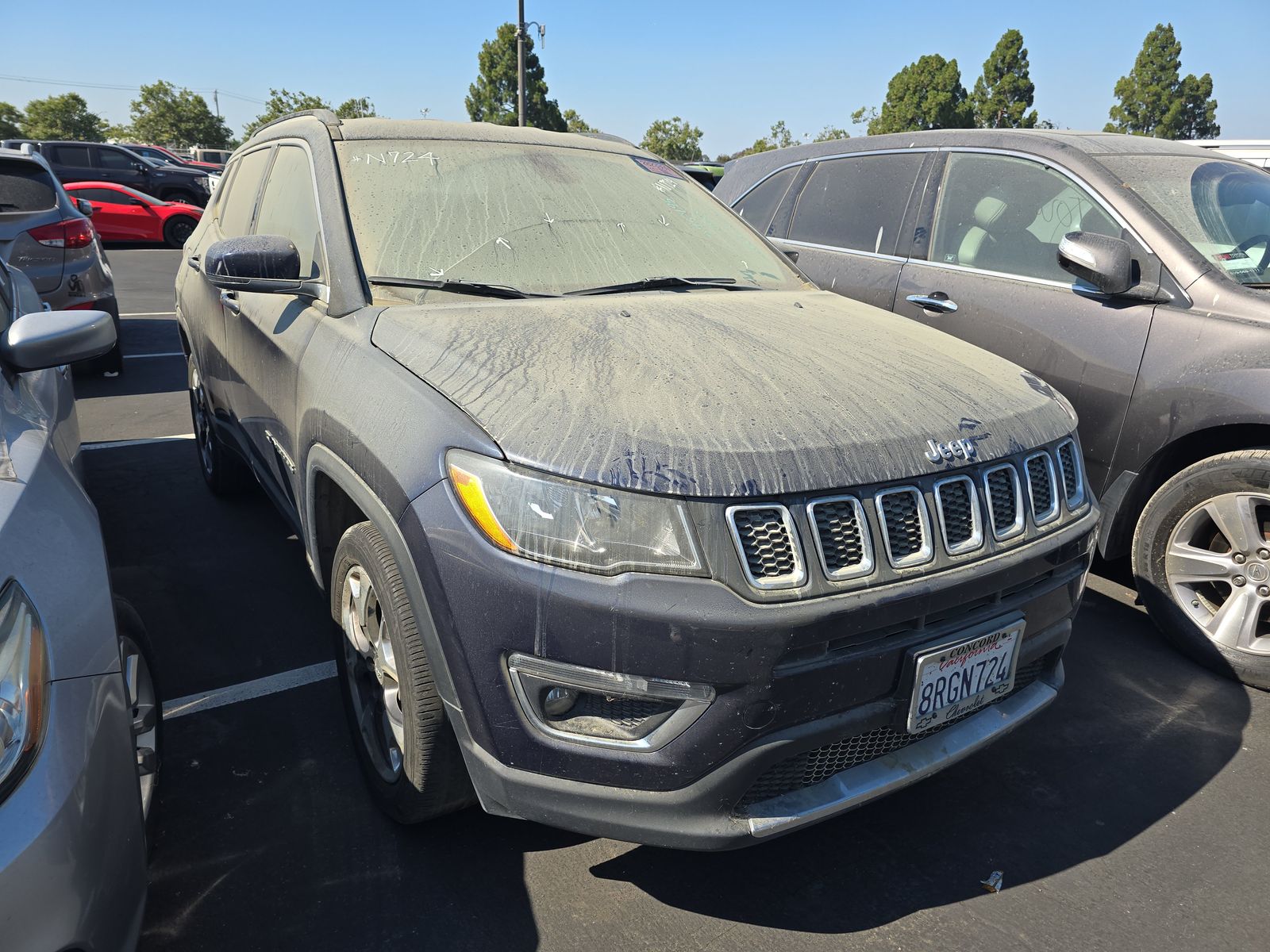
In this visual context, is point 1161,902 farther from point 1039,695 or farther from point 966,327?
point 966,327

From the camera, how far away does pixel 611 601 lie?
5.41 feet

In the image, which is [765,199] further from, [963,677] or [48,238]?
[48,238]

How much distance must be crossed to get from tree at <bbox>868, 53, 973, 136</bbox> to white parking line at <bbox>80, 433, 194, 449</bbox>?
45934mm

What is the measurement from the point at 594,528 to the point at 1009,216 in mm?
3046

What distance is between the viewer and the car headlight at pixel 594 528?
1.68m

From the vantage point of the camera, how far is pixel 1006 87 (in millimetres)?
47812

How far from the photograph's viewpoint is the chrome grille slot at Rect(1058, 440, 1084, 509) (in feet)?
7.39

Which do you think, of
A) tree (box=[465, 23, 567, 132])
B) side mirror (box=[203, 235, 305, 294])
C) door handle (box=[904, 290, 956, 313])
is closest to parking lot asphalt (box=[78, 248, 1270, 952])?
side mirror (box=[203, 235, 305, 294])

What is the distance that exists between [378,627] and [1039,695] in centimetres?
169

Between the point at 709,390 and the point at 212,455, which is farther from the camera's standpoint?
the point at 212,455

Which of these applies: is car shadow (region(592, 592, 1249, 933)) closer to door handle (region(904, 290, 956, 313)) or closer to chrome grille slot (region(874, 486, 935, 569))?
chrome grille slot (region(874, 486, 935, 569))

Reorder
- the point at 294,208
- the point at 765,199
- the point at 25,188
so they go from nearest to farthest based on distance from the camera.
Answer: the point at 294,208 < the point at 765,199 < the point at 25,188

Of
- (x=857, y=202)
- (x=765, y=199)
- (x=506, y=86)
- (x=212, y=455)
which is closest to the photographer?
(x=212, y=455)

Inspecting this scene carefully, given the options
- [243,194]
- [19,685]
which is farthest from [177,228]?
[19,685]
